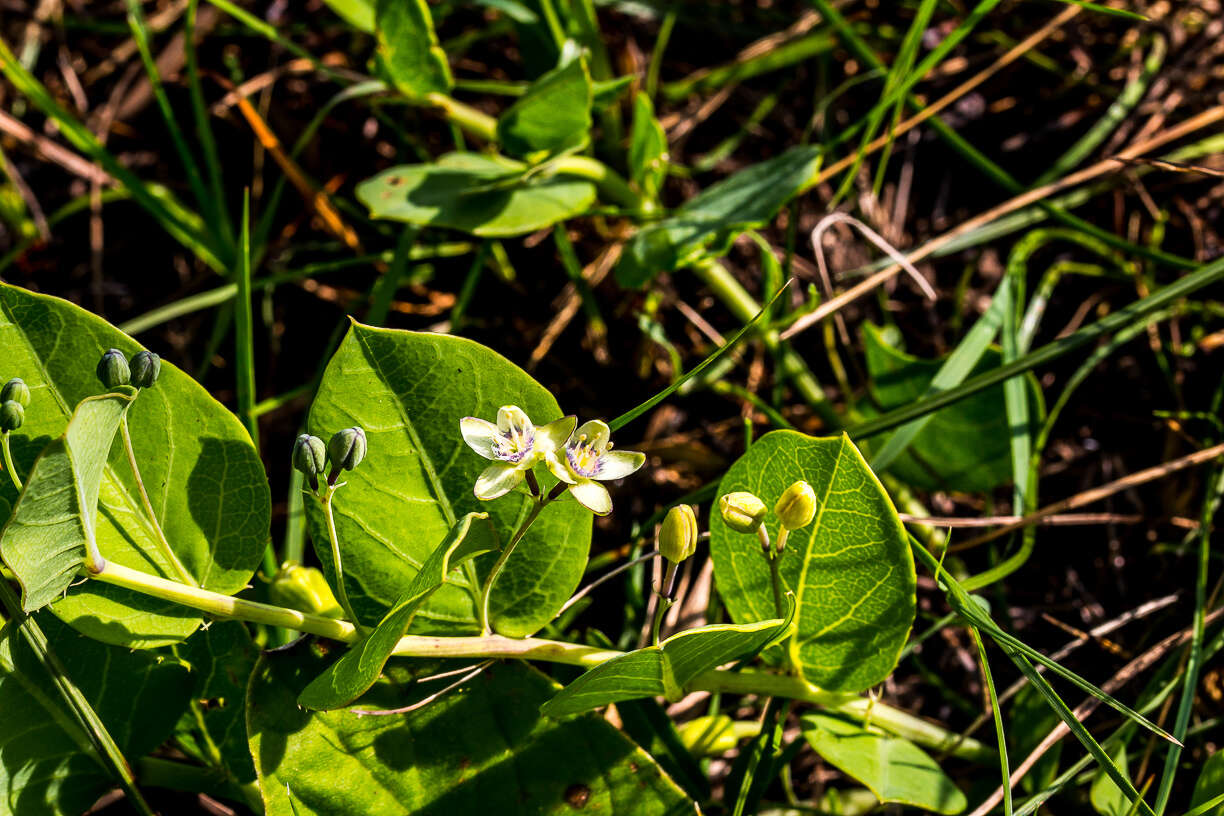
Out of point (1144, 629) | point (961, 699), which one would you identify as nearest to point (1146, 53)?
point (1144, 629)

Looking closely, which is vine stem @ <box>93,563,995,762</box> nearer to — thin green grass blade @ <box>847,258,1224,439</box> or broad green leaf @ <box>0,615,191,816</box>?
broad green leaf @ <box>0,615,191,816</box>

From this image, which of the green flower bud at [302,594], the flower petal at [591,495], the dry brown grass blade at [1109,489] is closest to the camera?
the flower petal at [591,495]

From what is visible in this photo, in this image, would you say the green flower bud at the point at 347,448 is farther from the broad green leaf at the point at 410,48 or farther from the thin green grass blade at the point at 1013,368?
the broad green leaf at the point at 410,48

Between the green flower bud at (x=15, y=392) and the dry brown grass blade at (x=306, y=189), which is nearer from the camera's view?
the green flower bud at (x=15, y=392)

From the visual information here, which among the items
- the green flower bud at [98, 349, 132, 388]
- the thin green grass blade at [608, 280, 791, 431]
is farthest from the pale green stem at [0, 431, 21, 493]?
the thin green grass blade at [608, 280, 791, 431]

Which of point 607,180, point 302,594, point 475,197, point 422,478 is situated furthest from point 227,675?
point 607,180

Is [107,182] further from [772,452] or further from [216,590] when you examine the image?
[772,452]

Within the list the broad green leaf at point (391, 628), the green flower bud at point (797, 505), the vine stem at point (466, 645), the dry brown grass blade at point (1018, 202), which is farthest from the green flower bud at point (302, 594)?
the dry brown grass blade at point (1018, 202)
